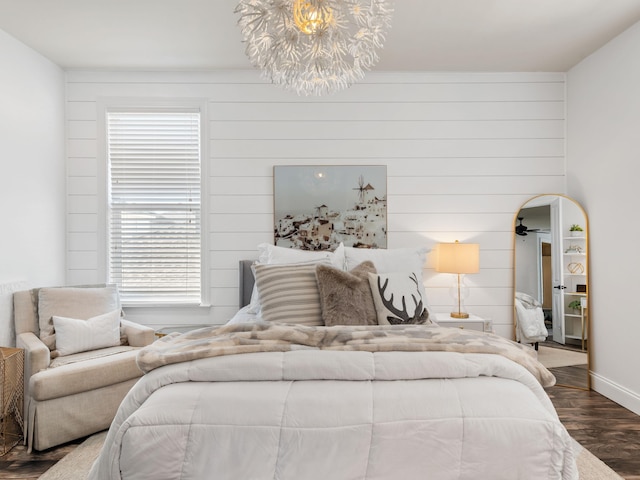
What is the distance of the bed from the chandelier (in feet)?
4.23

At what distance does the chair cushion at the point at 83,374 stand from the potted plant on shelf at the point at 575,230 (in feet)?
11.3

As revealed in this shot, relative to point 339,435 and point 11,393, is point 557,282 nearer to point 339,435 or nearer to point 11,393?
point 339,435

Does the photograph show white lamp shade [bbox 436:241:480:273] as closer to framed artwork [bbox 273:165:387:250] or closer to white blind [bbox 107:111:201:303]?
framed artwork [bbox 273:165:387:250]

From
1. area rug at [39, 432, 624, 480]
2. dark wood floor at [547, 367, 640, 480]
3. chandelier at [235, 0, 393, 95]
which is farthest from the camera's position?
dark wood floor at [547, 367, 640, 480]

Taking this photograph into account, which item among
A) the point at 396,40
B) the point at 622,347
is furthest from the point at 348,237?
the point at 622,347

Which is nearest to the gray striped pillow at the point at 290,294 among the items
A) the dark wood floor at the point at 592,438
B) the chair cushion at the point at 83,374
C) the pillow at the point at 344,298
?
the pillow at the point at 344,298

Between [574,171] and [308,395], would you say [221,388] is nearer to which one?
[308,395]

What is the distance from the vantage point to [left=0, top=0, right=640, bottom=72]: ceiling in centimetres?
292

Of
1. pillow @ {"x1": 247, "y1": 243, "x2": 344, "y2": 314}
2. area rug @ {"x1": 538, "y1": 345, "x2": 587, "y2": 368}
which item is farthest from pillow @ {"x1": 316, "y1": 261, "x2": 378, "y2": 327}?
area rug @ {"x1": 538, "y1": 345, "x2": 587, "y2": 368}

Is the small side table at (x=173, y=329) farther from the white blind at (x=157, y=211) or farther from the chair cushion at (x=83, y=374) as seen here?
the chair cushion at (x=83, y=374)

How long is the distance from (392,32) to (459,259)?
1.79 metres

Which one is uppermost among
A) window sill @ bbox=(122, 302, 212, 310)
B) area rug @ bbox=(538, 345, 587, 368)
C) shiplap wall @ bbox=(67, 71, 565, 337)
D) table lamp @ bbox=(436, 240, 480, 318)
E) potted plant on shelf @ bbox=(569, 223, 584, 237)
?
shiplap wall @ bbox=(67, 71, 565, 337)

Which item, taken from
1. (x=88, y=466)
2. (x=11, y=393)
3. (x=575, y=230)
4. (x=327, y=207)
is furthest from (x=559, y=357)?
(x=11, y=393)

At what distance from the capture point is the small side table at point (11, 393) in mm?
2633
